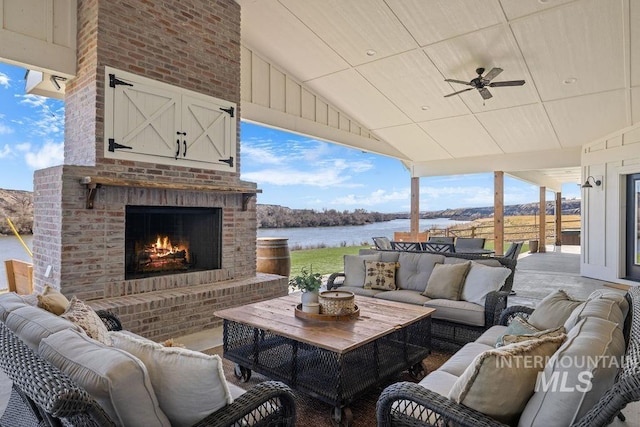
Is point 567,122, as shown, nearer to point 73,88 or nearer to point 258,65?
point 258,65

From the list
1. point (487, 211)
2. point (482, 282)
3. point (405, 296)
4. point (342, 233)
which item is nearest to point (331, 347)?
point (405, 296)

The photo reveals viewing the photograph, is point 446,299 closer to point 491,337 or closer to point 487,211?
point 491,337

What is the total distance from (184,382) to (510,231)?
14.8 metres

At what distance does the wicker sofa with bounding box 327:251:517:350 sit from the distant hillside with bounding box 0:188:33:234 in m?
4.25

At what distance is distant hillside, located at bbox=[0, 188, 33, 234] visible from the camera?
193 inches

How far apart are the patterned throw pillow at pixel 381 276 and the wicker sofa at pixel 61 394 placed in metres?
2.78

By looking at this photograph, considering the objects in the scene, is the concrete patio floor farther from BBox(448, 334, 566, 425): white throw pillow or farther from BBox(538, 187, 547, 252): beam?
BBox(448, 334, 566, 425): white throw pillow

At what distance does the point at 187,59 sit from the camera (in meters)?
4.53

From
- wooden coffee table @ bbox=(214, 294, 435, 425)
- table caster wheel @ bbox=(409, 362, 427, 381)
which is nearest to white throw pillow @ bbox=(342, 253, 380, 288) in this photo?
wooden coffee table @ bbox=(214, 294, 435, 425)

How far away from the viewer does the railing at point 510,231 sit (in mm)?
11945

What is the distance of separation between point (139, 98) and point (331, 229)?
7825mm

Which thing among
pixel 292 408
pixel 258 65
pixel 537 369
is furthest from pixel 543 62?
pixel 292 408

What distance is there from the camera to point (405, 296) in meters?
4.05

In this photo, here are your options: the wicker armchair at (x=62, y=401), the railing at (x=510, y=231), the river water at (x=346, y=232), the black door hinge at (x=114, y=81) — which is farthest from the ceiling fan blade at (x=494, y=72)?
the railing at (x=510, y=231)
